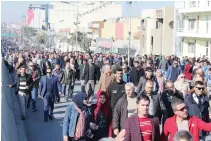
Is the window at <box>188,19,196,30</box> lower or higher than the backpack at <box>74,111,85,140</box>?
higher

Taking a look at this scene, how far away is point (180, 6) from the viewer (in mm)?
57875

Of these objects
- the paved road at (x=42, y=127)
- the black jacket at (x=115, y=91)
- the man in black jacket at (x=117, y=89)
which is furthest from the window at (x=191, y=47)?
the black jacket at (x=115, y=91)

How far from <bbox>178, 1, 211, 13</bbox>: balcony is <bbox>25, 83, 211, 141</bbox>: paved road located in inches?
1395

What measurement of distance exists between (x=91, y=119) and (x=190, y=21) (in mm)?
48018

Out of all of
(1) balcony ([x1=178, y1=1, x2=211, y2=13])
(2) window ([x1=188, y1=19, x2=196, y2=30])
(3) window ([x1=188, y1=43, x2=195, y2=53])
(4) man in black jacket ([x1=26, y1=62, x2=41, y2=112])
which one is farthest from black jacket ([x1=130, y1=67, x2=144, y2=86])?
(3) window ([x1=188, y1=43, x2=195, y2=53])

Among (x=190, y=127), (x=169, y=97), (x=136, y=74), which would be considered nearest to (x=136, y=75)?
(x=136, y=74)

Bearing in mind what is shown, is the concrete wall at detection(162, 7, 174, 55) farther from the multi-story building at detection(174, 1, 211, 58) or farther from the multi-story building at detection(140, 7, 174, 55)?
the multi-story building at detection(174, 1, 211, 58)

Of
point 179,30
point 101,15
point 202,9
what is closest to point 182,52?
point 179,30

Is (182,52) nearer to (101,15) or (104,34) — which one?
(104,34)

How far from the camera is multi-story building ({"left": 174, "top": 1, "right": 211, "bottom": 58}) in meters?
49.8

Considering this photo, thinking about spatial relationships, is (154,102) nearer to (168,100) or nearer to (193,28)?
(168,100)

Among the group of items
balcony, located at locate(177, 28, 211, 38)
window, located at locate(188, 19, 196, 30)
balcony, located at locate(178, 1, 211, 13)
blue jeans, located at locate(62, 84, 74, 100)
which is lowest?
blue jeans, located at locate(62, 84, 74, 100)

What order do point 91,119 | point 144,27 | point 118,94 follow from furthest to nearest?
point 144,27
point 118,94
point 91,119

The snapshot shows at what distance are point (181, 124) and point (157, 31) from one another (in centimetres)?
6085
